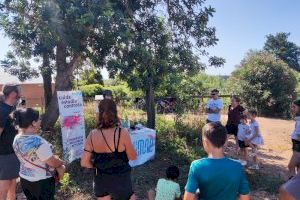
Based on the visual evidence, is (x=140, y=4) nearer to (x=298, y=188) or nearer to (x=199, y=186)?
(x=199, y=186)

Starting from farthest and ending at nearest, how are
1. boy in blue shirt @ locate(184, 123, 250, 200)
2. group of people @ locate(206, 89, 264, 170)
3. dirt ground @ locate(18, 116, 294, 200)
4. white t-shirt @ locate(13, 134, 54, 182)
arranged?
group of people @ locate(206, 89, 264, 170)
dirt ground @ locate(18, 116, 294, 200)
white t-shirt @ locate(13, 134, 54, 182)
boy in blue shirt @ locate(184, 123, 250, 200)

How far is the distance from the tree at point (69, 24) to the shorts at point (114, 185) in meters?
4.38

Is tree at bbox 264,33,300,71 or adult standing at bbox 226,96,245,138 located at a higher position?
tree at bbox 264,33,300,71

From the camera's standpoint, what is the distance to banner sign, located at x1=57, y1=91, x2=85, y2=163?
24.5ft

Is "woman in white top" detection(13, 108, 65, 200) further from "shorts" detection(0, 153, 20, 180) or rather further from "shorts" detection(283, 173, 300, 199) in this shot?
"shorts" detection(283, 173, 300, 199)

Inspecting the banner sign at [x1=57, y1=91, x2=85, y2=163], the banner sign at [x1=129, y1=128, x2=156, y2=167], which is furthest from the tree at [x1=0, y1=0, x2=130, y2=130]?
the banner sign at [x1=129, y1=128, x2=156, y2=167]

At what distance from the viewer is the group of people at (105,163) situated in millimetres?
3100

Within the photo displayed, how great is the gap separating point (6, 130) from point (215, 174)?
2817 mm

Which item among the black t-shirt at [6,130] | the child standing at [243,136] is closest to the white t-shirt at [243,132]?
the child standing at [243,136]

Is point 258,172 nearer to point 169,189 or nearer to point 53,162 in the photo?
point 169,189

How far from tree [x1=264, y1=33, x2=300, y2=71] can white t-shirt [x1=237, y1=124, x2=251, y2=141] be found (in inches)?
2389

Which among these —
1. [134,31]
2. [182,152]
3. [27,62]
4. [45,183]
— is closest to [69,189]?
[45,183]

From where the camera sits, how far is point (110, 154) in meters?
3.86

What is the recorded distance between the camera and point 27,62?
1070 centimetres
